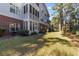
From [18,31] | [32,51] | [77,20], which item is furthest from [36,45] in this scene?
[77,20]

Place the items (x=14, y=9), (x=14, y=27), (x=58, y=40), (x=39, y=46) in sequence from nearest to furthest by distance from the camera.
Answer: (x=39, y=46) → (x=58, y=40) → (x=14, y=27) → (x=14, y=9)

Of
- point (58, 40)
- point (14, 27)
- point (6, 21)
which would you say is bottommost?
point (58, 40)

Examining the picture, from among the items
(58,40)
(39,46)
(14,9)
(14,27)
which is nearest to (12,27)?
(14,27)

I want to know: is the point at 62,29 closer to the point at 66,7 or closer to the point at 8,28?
the point at 66,7

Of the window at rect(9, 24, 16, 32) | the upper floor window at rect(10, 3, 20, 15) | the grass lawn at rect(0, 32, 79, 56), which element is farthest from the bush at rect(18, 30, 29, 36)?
the upper floor window at rect(10, 3, 20, 15)

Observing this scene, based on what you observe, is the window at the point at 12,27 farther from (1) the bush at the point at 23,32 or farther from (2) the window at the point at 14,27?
(1) the bush at the point at 23,32

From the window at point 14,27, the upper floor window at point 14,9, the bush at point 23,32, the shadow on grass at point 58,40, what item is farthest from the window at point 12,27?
the shadow on grass at point 58,40

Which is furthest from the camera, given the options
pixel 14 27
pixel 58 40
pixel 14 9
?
pixel 14 9

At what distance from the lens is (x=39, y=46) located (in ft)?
9.75

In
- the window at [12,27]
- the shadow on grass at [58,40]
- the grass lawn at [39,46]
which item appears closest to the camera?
the grass lawn at [39,46]

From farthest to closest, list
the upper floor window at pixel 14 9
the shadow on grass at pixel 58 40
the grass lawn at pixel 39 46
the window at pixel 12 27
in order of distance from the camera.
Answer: the upper floor window at pixel 14 9 < the window at pixel 12 27 < the shadow on grass at pixel 58 40 < the grass lawn at pixel 39 46

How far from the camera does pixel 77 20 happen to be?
312cm

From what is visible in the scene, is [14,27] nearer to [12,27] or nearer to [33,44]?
[12,27]

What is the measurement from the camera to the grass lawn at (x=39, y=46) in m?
2.87
